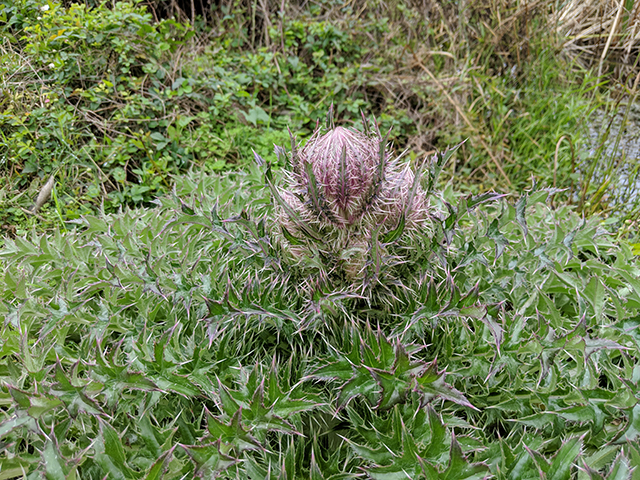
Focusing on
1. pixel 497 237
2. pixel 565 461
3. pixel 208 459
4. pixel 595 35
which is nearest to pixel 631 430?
pixel 565 461

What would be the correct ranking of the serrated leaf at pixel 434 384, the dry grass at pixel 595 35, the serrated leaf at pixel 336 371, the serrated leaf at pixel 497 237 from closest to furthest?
the serrated leaf at pixel 434 384, the serrated leaf at pixel 336 371, the serrated leaf at pixel 497 237, the dry grass at pixel 595 35

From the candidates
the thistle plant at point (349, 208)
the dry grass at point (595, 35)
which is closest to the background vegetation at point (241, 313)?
the thistle plant at point (349, 208)

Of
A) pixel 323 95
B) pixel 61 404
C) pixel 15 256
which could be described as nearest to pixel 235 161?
pixel 323 95

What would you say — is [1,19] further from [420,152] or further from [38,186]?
[420,152]

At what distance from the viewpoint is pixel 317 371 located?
5.26ft

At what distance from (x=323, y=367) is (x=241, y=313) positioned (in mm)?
368

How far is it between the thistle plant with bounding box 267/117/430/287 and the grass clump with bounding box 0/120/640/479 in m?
0.03

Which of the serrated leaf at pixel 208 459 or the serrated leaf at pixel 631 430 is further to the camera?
the serrated leaf at pixel 631 430

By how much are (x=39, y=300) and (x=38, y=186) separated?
2038 mm

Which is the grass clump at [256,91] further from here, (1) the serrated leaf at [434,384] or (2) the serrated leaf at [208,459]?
(1) the serrated leaf at [434,384]

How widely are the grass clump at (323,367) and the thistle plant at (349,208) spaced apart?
0.09 feet

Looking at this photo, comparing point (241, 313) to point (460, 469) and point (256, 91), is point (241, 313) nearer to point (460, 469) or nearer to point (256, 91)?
point (460, 469)

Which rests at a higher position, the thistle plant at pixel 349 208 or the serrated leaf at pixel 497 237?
the thistle plant at pixel 349 208

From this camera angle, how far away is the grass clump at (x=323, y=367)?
1.47 meters
